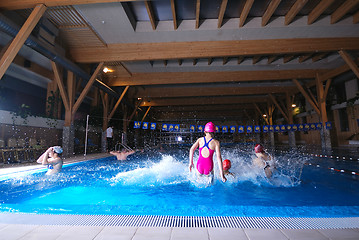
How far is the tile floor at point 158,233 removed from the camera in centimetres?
152

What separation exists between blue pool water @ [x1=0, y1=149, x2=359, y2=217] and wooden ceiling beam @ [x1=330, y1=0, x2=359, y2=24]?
16.5 ft

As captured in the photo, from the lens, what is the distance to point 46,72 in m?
9.48

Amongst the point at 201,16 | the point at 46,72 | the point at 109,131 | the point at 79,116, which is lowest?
the point at 109,131

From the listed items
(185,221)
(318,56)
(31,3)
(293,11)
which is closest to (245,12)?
(293,11)

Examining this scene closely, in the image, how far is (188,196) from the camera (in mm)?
3201

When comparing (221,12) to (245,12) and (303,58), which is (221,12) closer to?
Answer: (245,12)

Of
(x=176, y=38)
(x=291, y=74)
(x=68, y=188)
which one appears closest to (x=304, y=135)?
(x=291, y=74)

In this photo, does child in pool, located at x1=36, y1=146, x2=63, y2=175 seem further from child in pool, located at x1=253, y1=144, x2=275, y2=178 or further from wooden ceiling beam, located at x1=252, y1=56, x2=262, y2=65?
wooden ceiling beam, located at x1=252, y1=56, x2=262, y2=65

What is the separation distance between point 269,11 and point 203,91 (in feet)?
27.1

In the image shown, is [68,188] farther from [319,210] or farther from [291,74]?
[291,74]

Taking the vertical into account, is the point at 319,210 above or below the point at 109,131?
below

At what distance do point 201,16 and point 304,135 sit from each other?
1641 cm

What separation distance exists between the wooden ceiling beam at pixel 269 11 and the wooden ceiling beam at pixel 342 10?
7.31 feet

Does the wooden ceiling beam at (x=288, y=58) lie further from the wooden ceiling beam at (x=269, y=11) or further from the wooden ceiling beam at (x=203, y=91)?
the wooden ceiling beam at (x=203, y=91)
